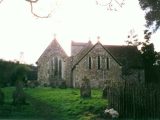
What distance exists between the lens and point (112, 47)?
70.8 meters

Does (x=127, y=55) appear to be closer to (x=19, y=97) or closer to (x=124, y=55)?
(x=124, y=55)

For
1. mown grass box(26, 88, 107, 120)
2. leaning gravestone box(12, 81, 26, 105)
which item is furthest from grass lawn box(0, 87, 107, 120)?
leaning gravestone box(12, 81, 26, 105)

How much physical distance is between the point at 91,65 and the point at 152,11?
23674mm

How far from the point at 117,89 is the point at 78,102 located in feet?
18.8

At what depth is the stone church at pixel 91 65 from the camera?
212ft

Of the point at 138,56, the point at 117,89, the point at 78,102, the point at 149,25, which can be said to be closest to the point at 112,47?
the point at 138,56

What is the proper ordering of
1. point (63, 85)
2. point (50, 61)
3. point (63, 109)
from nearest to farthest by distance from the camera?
point (63, 109) → point (63, 85) → point (50, 61)

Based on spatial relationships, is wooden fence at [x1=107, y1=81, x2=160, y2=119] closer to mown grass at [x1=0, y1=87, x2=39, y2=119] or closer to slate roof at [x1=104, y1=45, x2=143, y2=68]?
mown grass at [x1=0, y1=87, x2=39, y2=119]

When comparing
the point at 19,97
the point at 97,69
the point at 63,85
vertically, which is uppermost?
the point at 97,69

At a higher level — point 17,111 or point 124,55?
point 124,55

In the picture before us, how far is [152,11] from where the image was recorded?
1681 inches

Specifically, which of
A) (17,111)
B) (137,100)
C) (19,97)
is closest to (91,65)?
(19,97)

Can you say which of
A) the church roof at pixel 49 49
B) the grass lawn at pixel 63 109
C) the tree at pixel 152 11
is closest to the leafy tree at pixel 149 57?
the church roof at pixel 49 49

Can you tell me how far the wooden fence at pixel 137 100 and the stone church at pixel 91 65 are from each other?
1314 inches
